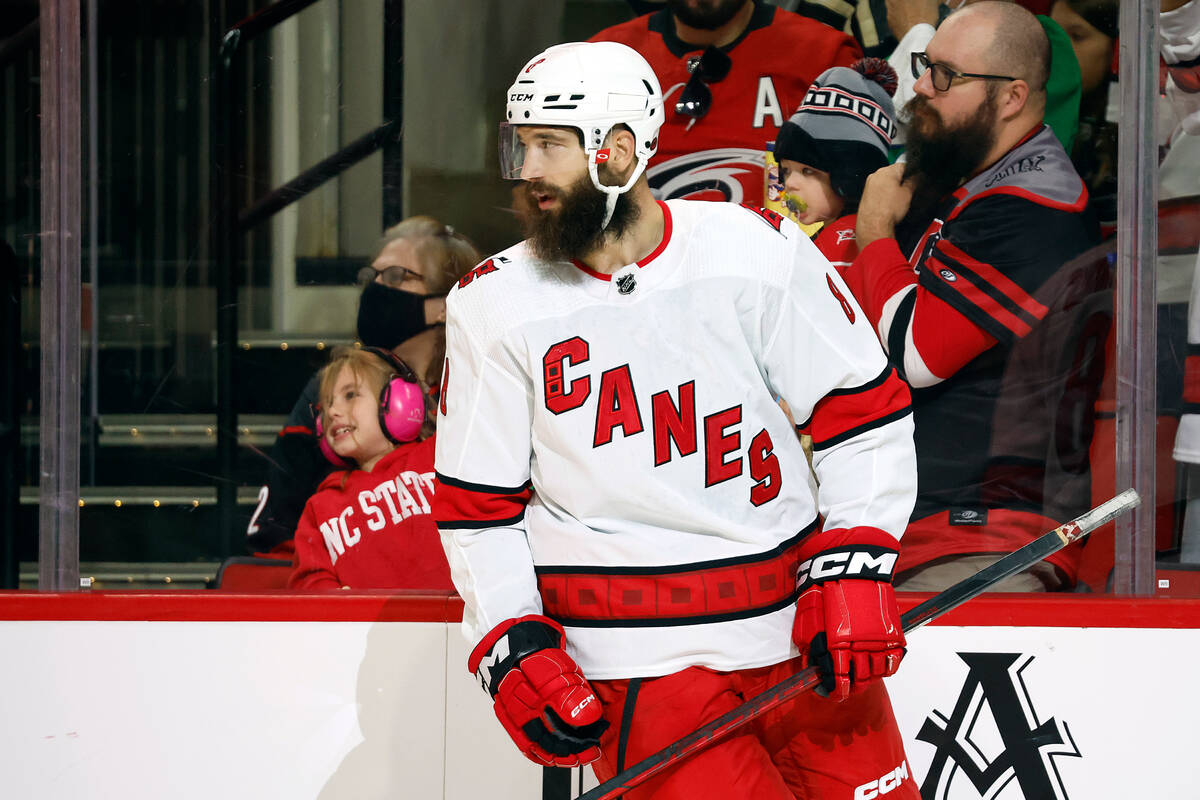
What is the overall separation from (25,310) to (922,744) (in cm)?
195

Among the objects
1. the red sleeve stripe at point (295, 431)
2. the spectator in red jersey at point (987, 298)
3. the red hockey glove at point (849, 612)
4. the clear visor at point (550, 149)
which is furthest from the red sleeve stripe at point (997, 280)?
the red sleeve stripe at point (295, 431)

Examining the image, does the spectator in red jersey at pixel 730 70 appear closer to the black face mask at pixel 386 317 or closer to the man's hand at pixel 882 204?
the man's hand at pixel 882 204

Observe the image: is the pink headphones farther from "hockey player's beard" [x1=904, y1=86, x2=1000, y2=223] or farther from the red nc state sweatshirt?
"hockey player's beard" [x1=904, y1=86, x2=1000, y2=223]

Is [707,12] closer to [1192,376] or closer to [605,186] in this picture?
[605,186]

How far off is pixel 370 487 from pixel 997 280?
1302 mm

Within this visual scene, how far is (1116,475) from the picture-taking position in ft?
7.24

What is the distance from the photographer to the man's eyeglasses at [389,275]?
2.36m

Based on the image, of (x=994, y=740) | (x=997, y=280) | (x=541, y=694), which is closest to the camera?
(x=541, y=694)

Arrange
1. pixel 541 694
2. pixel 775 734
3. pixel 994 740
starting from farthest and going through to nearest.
→ pixel 994 740, pixel 775 734, pixel 541 694

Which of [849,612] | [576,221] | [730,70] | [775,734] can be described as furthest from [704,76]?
[775,734]

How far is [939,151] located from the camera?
2.22 metres

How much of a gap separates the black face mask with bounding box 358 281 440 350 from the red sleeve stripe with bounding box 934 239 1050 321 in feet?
3.47

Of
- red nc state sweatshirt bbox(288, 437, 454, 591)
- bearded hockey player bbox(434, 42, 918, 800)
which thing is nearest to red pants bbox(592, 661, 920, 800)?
bearded hockey player bbox(434, 42, 918, 800)

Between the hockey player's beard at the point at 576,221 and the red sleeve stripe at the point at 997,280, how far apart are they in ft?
2.73
